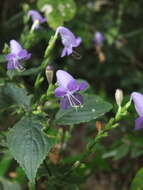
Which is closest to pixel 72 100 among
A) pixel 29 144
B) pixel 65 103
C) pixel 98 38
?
pixel 65 103

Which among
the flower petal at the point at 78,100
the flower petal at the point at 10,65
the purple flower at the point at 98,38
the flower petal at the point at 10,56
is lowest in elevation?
the purple flower at the point at 98,38

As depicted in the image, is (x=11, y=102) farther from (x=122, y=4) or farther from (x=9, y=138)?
(x=122, y=4)

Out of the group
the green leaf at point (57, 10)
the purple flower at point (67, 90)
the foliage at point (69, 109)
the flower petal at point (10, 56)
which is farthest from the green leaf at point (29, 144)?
the green leaf at point (57, 10)

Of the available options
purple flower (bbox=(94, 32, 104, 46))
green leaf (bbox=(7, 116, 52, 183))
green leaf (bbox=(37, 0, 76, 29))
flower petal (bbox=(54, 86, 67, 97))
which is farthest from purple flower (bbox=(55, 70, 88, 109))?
purple flower (bbox=(94, 32, 104, 46))

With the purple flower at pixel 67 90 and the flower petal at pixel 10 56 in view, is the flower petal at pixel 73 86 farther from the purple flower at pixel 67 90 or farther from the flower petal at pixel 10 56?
the flower petal at pixel 10 56

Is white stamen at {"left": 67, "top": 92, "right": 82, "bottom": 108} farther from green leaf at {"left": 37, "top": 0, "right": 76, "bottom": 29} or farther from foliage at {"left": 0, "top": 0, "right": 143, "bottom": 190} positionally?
green leaf at {"left": 37, "top": 0, "right": 76, "bottom": 29}

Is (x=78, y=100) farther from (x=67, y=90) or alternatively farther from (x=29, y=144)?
(x=29, y=144)
